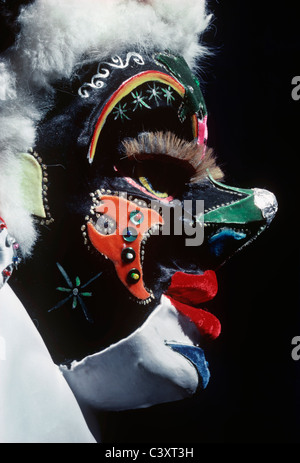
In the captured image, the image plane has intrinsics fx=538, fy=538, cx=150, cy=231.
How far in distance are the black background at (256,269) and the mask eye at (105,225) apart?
2.50 ft

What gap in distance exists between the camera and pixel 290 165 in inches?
70.6

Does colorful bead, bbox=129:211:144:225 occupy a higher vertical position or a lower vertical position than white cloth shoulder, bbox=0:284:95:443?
higher

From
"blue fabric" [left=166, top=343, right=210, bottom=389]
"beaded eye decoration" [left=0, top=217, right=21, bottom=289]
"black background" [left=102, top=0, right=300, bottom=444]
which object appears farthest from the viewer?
"black background" [left=102, top=0, right=300, bottom=444]

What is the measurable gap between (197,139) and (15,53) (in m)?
0.43

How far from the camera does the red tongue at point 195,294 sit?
44.7 inches

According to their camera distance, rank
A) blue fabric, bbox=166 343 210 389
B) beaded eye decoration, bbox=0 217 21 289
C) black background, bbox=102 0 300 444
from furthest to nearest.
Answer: black background, bbox=102 0 300 444
blue fabric, bbox=166 343 210 389
beaded eye decoration, bbox=0 217 21 289

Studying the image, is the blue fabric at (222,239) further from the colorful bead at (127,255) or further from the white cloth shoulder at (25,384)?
the white cloth shoulder at (25,384)

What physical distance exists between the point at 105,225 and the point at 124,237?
1.7 inches

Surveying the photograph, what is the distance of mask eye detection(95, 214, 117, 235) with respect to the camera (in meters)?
1.03

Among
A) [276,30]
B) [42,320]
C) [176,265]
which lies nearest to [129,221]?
[176,265]

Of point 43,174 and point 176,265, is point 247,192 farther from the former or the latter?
point 43,174

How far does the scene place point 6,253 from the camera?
0.97 m
